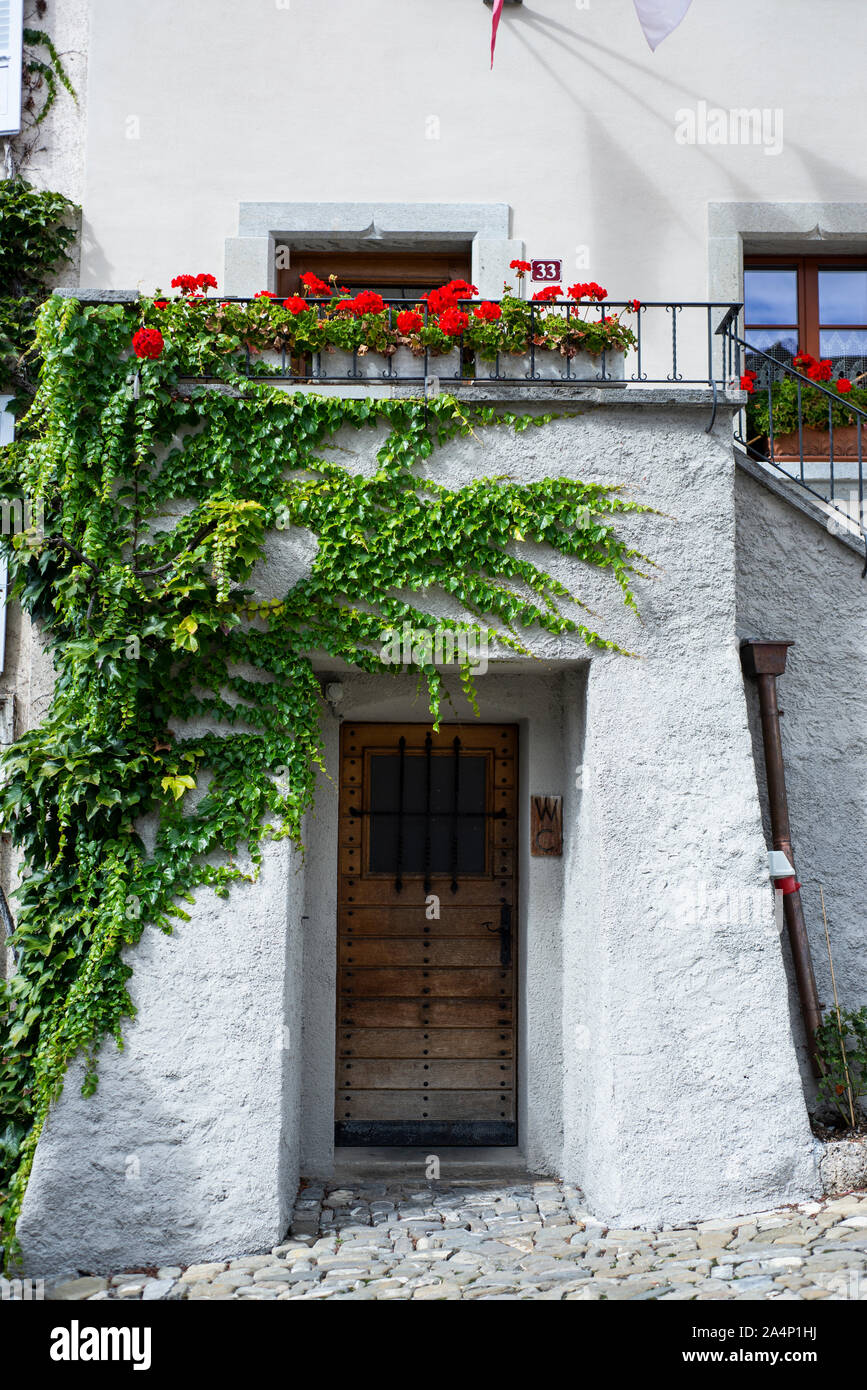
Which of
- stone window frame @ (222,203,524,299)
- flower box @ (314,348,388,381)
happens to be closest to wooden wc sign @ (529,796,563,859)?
flower box @ (314,348,388,381)

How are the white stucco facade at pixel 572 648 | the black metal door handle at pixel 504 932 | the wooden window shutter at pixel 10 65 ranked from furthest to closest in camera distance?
the wooden window shutter at pixel 10 65 < the black metal door handle at pixel 504 932 < the white stucco facade at pixel 572 648

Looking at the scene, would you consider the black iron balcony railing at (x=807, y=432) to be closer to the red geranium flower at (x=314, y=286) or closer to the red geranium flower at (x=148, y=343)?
the red geranium flower at (x=314, y=286)

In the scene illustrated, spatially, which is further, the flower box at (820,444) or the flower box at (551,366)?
the flower box at (820,444)

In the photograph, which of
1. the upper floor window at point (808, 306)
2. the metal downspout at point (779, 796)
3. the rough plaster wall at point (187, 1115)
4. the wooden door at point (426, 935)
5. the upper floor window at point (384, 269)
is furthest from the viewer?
the upper floor window at point (808, 306)

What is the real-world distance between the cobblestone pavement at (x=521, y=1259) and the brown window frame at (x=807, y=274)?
5661 millimetres

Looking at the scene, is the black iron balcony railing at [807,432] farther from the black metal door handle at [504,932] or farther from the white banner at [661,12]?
the black metal door handle at [504,932]

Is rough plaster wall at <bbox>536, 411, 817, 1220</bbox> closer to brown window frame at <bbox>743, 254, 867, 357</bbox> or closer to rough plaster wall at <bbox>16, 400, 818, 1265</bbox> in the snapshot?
rough plaster wall at <bbox>16, 400, 818, 1265</bbox>

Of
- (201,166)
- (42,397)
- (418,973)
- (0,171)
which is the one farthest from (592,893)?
(0,171)

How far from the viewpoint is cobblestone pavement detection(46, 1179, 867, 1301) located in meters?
4.65

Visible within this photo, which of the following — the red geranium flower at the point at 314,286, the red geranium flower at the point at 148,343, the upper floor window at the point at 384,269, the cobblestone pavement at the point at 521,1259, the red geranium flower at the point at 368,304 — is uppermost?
the upper floor window at the point at 384,269

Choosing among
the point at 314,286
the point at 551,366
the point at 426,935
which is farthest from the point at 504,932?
the point at 314,286

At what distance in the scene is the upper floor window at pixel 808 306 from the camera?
807cm

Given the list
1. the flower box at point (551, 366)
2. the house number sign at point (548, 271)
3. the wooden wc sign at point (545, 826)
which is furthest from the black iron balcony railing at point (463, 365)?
the wooden wc sign at point (545, 826)

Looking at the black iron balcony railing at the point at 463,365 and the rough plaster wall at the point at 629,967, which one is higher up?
the black iron balcony railing at the point at 463,365
